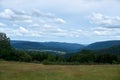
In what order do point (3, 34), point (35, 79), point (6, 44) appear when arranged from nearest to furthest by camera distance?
point (35, 79), point (6, 44), point (3, 34)

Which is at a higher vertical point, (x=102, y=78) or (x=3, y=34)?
(x=3, y=34)

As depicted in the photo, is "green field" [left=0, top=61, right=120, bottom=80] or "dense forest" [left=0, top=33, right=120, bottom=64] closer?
"green field" [left=0, top=61, right=120, bottom=80]

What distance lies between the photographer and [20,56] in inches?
3597

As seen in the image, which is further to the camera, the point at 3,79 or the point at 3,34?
the point at 3,34

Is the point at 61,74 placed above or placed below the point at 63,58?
above

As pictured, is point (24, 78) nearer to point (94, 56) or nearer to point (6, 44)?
point (94, 56)

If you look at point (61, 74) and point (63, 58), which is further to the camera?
point (63, 58)

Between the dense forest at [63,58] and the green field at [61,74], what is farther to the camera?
the dense forest at [63,58]

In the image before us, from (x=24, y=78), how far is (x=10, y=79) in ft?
4.44

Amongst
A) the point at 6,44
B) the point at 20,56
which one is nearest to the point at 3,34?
the point at 6,44

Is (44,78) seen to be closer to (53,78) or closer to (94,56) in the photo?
(53,78)

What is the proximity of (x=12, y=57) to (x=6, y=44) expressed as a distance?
84.7 feet

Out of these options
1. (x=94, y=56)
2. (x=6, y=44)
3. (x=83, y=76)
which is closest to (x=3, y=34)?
(x=6, y=44)

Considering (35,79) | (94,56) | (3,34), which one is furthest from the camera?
(3,34)
